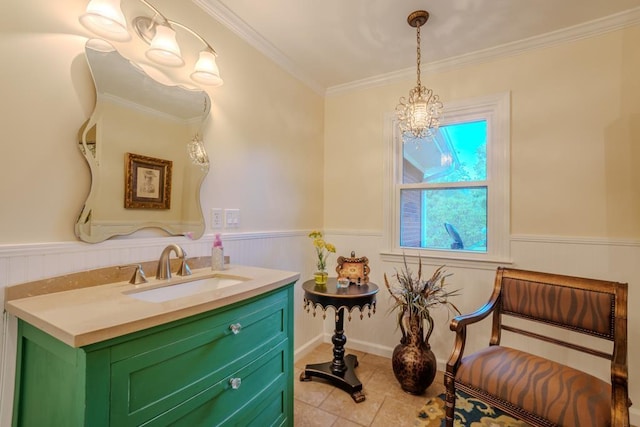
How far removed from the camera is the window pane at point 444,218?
2314 mm

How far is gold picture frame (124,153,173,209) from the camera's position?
137cm

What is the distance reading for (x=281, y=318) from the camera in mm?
1412

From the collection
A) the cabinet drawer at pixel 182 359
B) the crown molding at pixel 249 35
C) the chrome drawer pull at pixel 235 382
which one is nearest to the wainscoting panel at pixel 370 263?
the cabinet drawer at pixel 182 359

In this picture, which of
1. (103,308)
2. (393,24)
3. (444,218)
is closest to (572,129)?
(444,218)

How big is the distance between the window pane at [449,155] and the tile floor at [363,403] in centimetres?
157

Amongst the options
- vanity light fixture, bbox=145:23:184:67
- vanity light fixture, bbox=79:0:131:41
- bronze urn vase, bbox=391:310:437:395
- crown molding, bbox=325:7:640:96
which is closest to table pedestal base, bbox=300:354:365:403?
bronze urn vase, bbox=391:310:437:395

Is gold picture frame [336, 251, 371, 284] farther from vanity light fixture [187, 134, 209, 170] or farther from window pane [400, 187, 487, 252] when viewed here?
vanity light fixture [187, 134, 209, 170]

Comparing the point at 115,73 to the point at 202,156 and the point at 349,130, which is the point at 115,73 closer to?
the point at 202,156

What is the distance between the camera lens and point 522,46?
211 centimetres

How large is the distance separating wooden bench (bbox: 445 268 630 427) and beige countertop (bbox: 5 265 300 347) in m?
1.11

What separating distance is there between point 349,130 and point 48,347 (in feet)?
8.20

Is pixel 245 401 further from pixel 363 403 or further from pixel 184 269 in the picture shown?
pixel 363 403

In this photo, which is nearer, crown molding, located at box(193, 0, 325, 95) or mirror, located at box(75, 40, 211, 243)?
mirror, located at box(75, 40, 211, 243)

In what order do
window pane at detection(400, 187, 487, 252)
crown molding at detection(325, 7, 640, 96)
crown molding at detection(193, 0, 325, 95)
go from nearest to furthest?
crown molding at detection(193, 0, 325, 95) < crown molding at detection(325, 7, 640, 96) < window pane at detection(400, 187, 487, 252)
